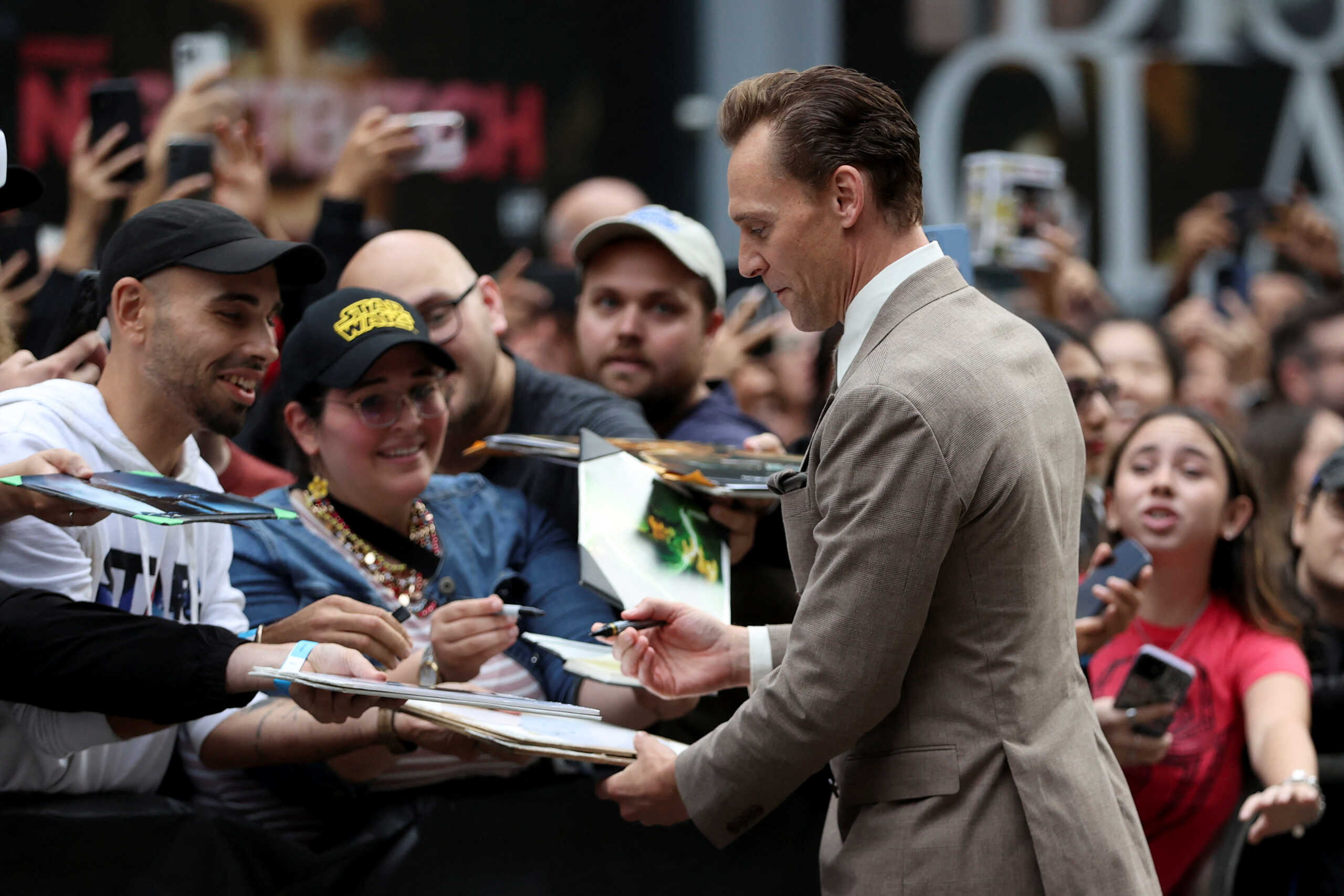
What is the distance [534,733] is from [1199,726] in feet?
5.65

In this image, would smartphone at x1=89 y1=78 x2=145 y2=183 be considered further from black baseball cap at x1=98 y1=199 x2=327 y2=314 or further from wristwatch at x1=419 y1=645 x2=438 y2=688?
wristwatch at x1=419 y1=645 x2=438 y2=688

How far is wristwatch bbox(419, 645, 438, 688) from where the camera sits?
8.45 feet

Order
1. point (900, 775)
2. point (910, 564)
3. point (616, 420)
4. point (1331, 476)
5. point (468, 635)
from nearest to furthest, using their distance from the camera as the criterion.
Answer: point (910, 564) < point (900, 775) < point (468, 635) < point (616, 420) < point (1331, 476)

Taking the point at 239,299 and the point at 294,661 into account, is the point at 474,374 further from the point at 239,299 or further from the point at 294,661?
the point at 294,661

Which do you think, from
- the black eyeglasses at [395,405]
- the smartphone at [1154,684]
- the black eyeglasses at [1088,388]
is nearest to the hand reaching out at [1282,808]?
the smartphone at [1154,684]

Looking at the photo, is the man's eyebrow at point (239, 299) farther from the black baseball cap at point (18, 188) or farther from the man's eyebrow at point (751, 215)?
the man's eyebrow at point (751, 215)

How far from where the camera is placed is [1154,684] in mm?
3119

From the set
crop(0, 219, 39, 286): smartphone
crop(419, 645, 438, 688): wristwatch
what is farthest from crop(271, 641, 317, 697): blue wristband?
crop(0, 219, 39, 286): smartphone

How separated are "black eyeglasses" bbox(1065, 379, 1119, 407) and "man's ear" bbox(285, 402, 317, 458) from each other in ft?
6.30

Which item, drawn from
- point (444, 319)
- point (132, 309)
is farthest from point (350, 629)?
point (444, 319)

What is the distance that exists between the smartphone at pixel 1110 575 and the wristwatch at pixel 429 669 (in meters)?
1.31

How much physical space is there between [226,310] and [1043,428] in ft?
4.70

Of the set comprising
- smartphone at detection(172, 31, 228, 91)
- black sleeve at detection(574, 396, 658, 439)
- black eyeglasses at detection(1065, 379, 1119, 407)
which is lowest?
black eyeglasses at detection(1065, 379, 1119, 407)

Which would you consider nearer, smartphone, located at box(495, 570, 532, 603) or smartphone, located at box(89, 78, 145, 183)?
smartphone, located at box(495, 570, 532, 603)
